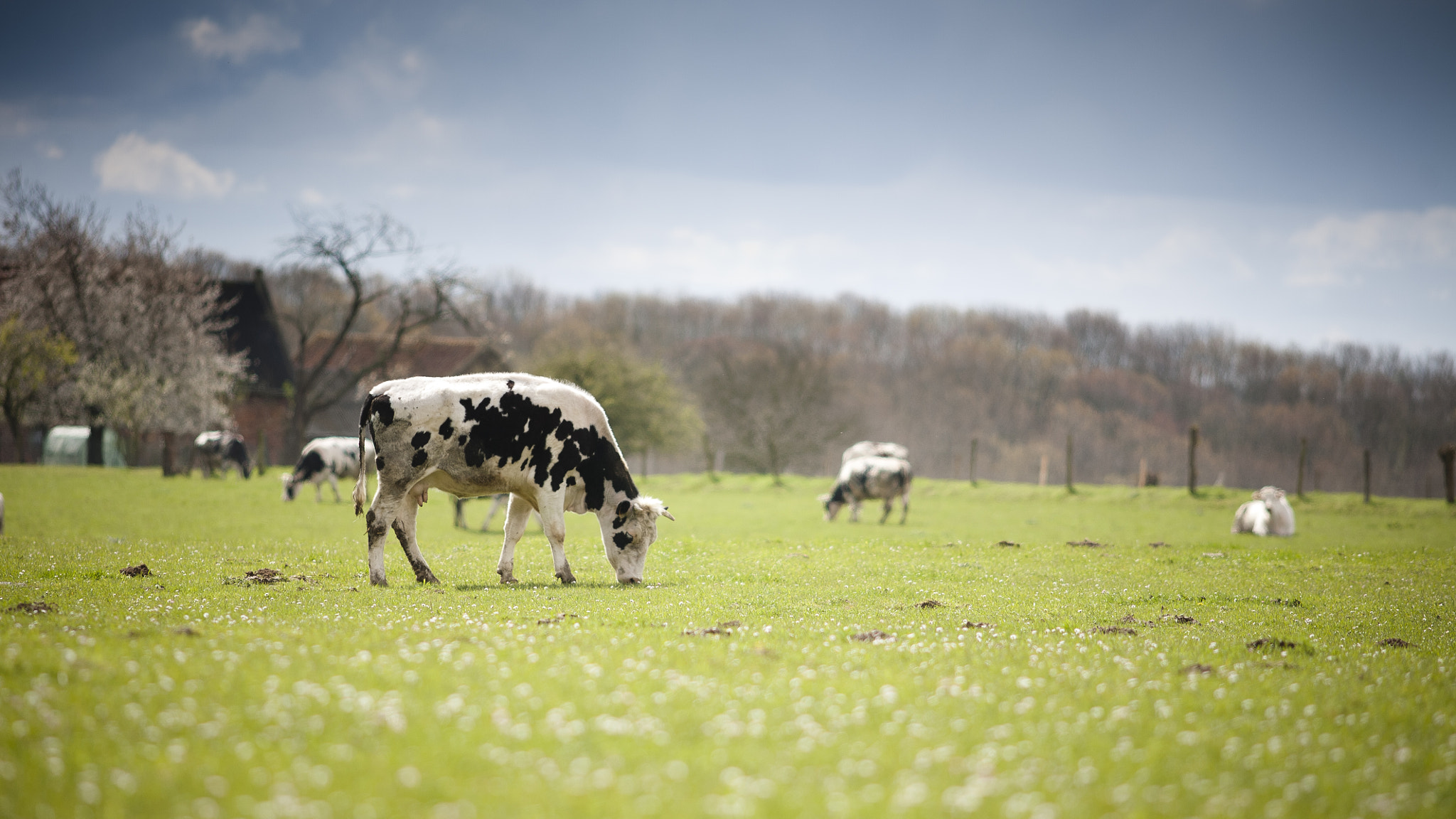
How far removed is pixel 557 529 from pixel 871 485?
20402 mm

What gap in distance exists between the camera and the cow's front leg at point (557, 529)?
13.3 metres

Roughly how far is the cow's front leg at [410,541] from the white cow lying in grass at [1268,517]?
84.9 ft

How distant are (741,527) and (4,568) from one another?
18.2 metres

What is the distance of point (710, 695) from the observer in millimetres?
6293

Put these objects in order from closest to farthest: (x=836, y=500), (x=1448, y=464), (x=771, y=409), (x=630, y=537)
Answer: (x=630, y=537) → (x=836, y=500) → (x=1448, y=464) → (x=771, y=409)

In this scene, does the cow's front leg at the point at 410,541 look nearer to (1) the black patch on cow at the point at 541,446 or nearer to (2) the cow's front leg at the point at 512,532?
(2) the cow's front leg at the point at 512,532

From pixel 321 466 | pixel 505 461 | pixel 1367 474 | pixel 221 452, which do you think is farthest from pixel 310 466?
pixel 1367 474

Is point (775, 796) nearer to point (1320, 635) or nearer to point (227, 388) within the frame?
point (1320, 635)

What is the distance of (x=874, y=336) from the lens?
123 metres

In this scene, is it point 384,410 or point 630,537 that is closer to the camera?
point 384,410

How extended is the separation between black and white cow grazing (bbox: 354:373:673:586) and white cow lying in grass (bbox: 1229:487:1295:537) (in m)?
23.0

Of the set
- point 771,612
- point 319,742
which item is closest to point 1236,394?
point 771,612

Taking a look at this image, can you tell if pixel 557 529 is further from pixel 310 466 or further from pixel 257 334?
pixel 257 334

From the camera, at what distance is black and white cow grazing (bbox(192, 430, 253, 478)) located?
45406 mm
